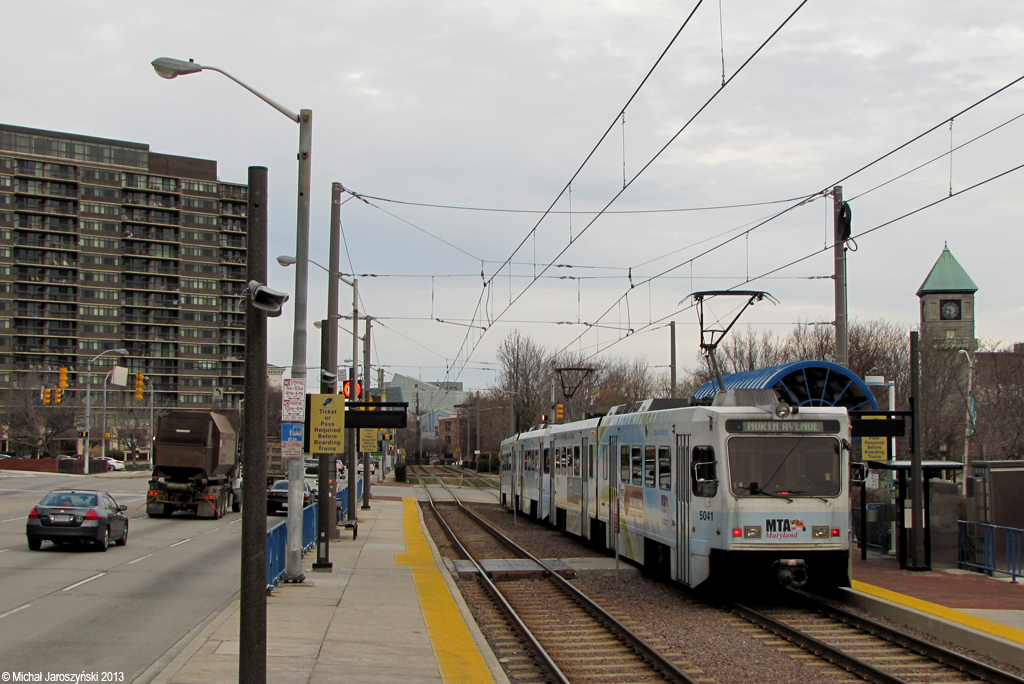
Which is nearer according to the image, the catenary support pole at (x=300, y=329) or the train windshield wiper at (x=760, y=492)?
the train windshield wiper at (x=760, y=492)

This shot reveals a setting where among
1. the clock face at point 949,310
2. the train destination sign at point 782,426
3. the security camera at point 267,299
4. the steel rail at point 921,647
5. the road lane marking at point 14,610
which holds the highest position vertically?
the clock face at point 949,310

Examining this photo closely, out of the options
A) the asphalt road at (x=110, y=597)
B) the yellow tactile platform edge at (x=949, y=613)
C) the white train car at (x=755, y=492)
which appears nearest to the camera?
the asphalt road at (x=110, y=597)

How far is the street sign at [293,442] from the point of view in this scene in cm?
1747

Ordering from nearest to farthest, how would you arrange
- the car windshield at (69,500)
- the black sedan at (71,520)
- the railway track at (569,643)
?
1. the railway track at (569,643)
2. the black sedan at (71,520)
3. the car windshield at (69,500)

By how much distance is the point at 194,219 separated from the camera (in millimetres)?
119875

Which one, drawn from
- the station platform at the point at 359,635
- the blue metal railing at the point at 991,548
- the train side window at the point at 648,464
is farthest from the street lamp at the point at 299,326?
the blue metal railing at the point at 991,548

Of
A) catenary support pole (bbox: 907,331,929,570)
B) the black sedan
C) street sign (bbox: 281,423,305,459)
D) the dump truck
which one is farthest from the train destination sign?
the dump truck

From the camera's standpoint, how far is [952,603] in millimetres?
14047

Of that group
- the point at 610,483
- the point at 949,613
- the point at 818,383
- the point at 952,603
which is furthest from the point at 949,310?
the point at 949,613

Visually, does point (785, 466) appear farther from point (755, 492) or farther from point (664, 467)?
point (664, 467)

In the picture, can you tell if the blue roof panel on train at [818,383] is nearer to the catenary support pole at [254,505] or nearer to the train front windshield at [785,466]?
the train front windshield at [785,466]

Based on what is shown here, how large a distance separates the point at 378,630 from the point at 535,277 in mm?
19193

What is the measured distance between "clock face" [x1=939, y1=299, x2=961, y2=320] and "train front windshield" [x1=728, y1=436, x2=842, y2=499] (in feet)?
296

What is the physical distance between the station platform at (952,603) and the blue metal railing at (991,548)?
22 cm
